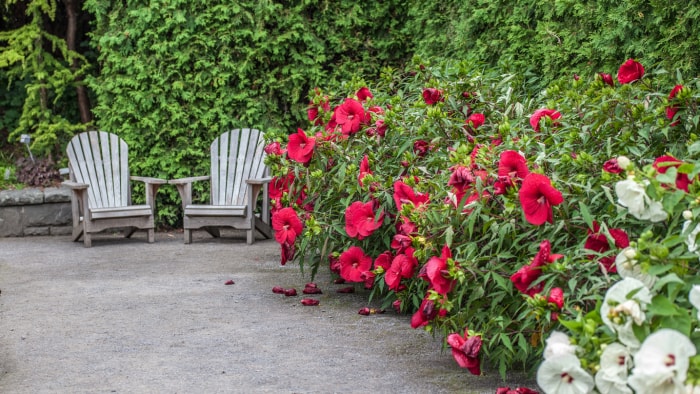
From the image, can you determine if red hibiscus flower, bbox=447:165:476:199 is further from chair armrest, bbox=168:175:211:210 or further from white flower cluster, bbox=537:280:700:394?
chair armrest, bbox=168:175:211:210

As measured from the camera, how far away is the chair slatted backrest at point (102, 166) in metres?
6.66

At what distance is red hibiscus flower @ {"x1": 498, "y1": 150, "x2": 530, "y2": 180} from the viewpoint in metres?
2.70

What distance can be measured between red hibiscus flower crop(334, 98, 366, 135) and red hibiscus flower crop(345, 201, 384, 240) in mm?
454

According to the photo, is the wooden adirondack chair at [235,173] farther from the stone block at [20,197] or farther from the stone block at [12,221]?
the stone block at [12,221]

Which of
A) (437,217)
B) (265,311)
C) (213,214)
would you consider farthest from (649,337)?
(213,214)

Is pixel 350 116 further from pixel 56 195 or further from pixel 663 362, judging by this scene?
pixel 56 195

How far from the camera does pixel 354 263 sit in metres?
3.99

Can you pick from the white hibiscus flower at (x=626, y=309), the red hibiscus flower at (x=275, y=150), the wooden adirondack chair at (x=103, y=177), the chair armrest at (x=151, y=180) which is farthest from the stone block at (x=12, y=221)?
the white hibiscus flower at (x=626, y=309)

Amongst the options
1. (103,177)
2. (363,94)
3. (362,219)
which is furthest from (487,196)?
(103,177)

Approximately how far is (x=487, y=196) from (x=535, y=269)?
485 mm

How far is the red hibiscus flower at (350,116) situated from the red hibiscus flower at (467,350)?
1.61 meters

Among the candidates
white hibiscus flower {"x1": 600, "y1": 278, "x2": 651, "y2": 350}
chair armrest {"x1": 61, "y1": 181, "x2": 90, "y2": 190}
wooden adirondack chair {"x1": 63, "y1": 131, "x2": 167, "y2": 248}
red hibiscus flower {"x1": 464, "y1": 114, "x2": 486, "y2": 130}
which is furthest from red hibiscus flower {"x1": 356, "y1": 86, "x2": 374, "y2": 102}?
white hibiscus flower {"x1": 600, "y1": 278, "x2": 651, "y2": 350}

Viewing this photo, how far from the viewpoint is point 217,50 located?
6.94 metres

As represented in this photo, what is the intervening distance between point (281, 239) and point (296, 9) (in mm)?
3269
